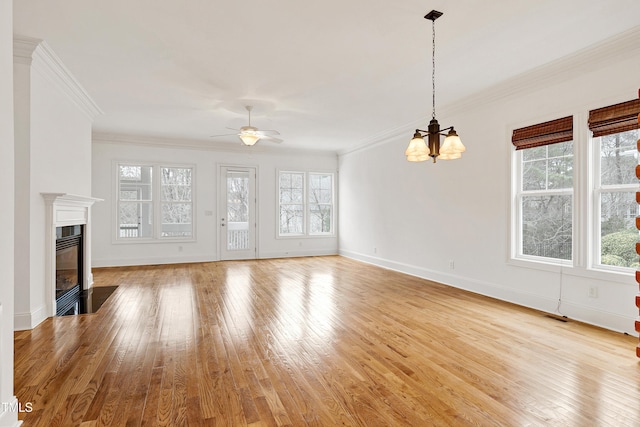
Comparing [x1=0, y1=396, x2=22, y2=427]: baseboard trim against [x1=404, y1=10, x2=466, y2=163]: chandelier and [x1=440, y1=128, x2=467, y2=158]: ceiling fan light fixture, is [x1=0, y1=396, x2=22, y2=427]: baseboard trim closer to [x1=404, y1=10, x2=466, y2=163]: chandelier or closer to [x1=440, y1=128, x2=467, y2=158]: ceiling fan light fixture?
[x1=404, y1=10, x2=466, y2=163]: chandelier

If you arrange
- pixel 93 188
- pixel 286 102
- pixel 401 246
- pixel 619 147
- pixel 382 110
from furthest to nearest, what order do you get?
pixel 93 188 < pixel 401 246 < pixel 382 110 < pixel 286 102 < pixel 619 147

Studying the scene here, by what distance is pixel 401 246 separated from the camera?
6.65 metres

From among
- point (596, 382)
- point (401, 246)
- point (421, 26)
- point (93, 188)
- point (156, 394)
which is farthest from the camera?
point (93, 188)

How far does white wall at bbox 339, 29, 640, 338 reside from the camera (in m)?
3.40

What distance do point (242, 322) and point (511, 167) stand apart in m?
3.83

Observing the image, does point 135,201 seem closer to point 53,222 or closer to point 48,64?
point 53,222

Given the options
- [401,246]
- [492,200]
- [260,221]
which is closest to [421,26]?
[492,200]

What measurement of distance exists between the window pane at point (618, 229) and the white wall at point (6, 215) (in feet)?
16.1

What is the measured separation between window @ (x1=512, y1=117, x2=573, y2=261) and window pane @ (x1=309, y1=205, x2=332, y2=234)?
5511mm

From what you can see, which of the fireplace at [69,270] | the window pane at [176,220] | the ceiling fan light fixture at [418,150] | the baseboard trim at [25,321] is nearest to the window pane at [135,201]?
the window pane at [176,220]

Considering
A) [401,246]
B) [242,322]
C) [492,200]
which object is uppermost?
[492,200]

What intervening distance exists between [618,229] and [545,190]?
86 centimetres

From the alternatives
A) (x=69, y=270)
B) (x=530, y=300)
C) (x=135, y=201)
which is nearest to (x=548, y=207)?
(x=530, y=300)

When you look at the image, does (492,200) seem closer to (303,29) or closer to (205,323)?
(303,29)
